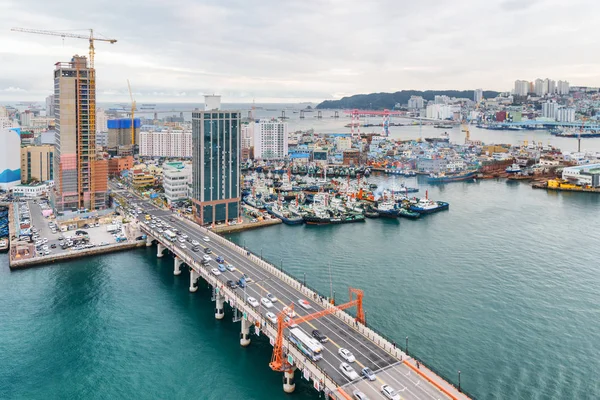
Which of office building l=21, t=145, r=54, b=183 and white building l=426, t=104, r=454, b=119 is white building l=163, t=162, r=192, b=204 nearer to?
office building l=21, t=145, r=54, b=183

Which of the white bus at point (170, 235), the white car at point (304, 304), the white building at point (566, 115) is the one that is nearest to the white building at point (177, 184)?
the white bus at point (170, 235)

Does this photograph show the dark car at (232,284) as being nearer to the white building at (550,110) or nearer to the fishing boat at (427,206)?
the fishing boat at (427,206)

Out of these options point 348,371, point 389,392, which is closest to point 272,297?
point 348,371

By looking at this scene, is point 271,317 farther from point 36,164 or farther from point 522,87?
point 522,87

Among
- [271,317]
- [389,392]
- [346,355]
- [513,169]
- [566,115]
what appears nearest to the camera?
[389,392]

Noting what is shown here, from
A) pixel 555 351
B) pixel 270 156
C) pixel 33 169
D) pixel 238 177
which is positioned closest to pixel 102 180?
pixel 238 177

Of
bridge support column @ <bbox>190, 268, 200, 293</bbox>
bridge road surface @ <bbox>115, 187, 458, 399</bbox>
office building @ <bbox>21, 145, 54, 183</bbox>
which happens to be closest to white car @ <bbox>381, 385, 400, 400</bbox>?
bridge road surface @ <bbox>115, 187, 458, 399</bbox>
